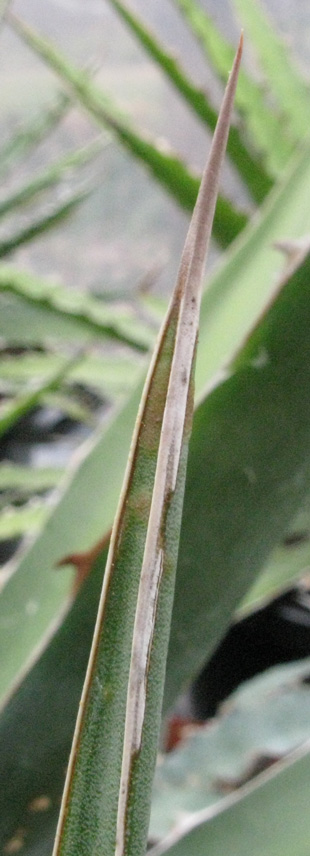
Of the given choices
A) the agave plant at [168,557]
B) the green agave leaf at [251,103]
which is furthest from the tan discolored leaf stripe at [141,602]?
the green agave leaf at [251,103]

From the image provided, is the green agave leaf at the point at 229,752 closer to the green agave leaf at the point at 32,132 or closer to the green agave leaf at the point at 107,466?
the green agave leaf at the point at 107,466

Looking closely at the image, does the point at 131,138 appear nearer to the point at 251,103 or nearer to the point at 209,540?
the point at 251,103

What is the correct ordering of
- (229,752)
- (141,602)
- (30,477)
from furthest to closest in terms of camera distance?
(30,477) < (229,752) < (141,602)

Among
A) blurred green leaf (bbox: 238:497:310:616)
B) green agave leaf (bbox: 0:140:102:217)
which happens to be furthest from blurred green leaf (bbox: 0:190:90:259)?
blurred green leaf (bbox: 238:497:310:616)

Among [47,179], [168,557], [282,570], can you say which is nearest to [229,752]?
[282,570]

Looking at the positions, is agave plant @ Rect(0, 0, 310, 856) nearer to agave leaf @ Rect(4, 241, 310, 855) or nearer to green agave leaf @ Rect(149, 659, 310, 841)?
agave leaf @ Rect(4, 241, 310, 855)
